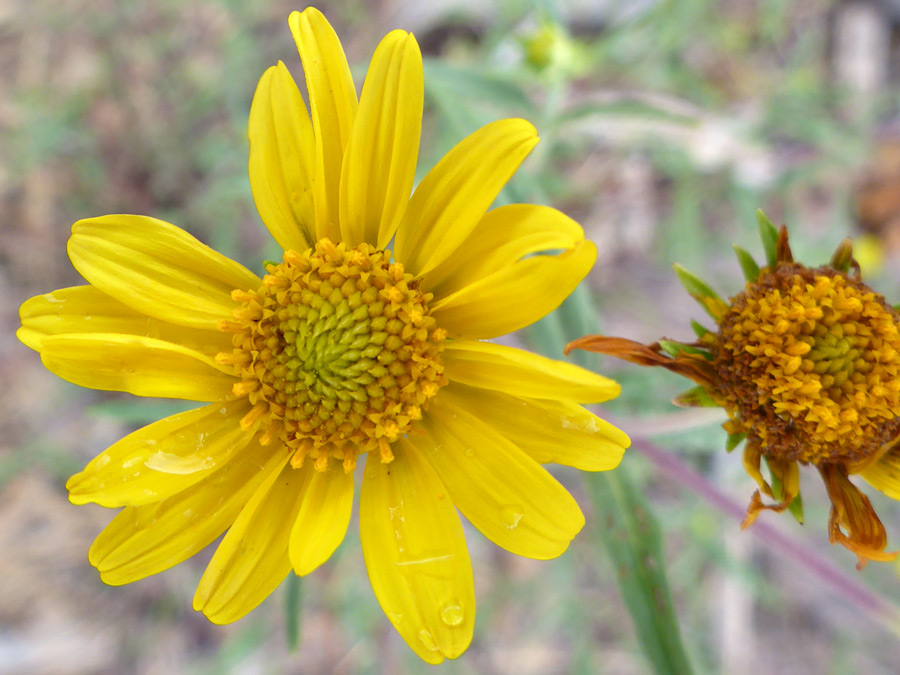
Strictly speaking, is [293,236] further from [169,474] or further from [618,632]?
[618,632]

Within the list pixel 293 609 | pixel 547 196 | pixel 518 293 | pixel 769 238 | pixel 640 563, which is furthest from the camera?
pixel 547 196

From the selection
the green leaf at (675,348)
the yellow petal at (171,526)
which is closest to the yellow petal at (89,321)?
the yellow petal at (171,526)

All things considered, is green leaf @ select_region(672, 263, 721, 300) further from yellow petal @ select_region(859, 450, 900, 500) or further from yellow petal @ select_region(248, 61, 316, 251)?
yellow petal @ select_region(248, 61, 316, 251)

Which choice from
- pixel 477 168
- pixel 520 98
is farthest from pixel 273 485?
pixel 520 98

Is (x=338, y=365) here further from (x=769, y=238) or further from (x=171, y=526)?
(x=769, y=238)

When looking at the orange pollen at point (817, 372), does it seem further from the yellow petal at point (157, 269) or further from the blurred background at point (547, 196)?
the blurred background at point (547, 196)

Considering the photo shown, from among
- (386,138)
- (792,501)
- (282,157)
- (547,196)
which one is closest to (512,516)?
(792,501)

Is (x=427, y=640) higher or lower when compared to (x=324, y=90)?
lower

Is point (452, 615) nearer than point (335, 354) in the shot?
Yes
